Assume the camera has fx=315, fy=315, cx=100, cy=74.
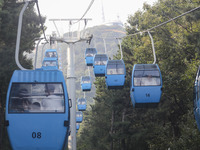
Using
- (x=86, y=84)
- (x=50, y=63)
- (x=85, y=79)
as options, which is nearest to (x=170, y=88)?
(x=86, y=84)

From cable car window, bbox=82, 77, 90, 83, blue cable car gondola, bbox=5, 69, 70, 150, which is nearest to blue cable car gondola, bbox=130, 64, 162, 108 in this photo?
blue cable car gondola, bbox=5, 69, 70, 150

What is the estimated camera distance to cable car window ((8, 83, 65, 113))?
10156 millimetres

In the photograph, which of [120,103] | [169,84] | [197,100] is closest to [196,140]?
[169,84]

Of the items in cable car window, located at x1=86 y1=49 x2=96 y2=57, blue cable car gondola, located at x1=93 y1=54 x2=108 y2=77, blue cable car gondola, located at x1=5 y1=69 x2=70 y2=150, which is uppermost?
cable car window, located at x1=86 y1=49 x2=96 y2=57

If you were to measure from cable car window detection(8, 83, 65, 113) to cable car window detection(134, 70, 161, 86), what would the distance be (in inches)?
240

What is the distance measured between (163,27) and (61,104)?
1866cm

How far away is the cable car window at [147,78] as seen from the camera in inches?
612

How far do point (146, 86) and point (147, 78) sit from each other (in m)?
0.42

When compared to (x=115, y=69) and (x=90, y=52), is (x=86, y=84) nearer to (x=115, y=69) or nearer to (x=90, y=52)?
(x=90, y=52)

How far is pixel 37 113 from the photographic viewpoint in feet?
33.3

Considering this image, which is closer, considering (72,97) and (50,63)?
(72,97)

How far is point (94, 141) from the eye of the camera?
40.1 m

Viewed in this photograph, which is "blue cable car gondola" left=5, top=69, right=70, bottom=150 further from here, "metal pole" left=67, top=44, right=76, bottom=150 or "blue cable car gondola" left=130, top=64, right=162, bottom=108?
"metal pole" left=67, top=44, right=76, bottom=150

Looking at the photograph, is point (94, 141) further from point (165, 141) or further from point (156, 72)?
point (156, 72)
